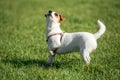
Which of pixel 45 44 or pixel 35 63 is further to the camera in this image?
pixel 45 44

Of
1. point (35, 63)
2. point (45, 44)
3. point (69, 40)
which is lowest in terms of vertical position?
point (35, 63)

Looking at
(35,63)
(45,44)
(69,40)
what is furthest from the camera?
(45,44)

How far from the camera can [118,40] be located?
35.2 ft

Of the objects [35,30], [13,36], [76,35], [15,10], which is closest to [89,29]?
[35,30]

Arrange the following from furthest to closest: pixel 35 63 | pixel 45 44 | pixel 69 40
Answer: pixel 45 44, pixel 35 63, pixel 69 40

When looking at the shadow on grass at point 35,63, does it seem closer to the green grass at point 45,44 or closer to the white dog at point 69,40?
the green grass at point 45,44

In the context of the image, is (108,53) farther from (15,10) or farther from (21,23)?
(15,10)

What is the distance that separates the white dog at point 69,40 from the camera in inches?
295

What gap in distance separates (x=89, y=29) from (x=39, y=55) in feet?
14.4

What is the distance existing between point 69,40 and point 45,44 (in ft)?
9.59

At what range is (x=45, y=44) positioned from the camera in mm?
10648

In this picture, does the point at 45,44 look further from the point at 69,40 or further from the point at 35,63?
the point at 69,40

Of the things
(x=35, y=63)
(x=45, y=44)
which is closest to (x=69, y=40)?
(x=35, y=63)

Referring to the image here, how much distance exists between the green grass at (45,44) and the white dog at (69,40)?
1.48 feet
